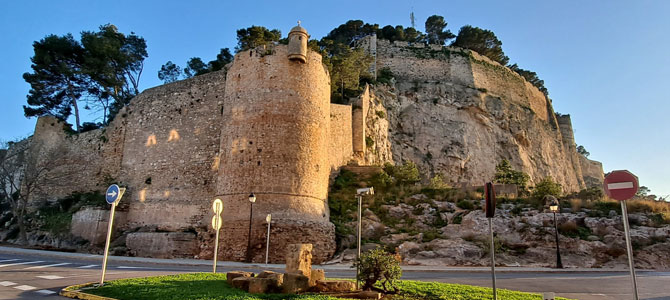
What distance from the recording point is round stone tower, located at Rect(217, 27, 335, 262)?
60.7 ft

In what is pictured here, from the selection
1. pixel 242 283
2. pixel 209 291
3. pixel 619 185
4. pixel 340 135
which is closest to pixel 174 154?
pixel 340 135

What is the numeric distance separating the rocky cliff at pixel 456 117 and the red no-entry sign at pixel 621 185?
24.2 metres

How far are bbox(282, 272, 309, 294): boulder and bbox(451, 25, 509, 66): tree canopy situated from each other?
45.0m

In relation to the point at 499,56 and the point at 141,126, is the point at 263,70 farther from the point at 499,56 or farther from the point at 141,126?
the point at 499,56

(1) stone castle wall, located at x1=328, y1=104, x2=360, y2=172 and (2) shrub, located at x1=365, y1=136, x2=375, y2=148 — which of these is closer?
(1) stone castle wall, located at x1=328, y1=104, x2=360, y2=172

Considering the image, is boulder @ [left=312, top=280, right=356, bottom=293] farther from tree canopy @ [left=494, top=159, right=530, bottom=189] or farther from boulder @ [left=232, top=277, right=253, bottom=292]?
tree canopy @ [left=494, top=159, right=530, bottom=189]

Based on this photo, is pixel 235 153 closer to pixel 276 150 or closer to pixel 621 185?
pixel 276 150

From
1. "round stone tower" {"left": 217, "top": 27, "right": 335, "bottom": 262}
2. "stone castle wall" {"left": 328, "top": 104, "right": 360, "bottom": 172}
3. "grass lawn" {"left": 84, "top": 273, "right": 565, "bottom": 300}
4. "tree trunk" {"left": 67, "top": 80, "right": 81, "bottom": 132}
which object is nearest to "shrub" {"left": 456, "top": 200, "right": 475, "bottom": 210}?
"round stone tower" {"left": 217, "top": 27, "right": 335, "bottom": 262}

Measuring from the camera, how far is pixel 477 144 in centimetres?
3938

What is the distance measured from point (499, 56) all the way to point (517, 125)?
11535mm

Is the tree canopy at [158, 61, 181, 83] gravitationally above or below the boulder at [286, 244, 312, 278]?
above

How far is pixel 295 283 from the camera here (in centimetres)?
830

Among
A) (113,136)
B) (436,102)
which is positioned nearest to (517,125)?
(436,102)

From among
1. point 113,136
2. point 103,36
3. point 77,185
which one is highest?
point 103,36
